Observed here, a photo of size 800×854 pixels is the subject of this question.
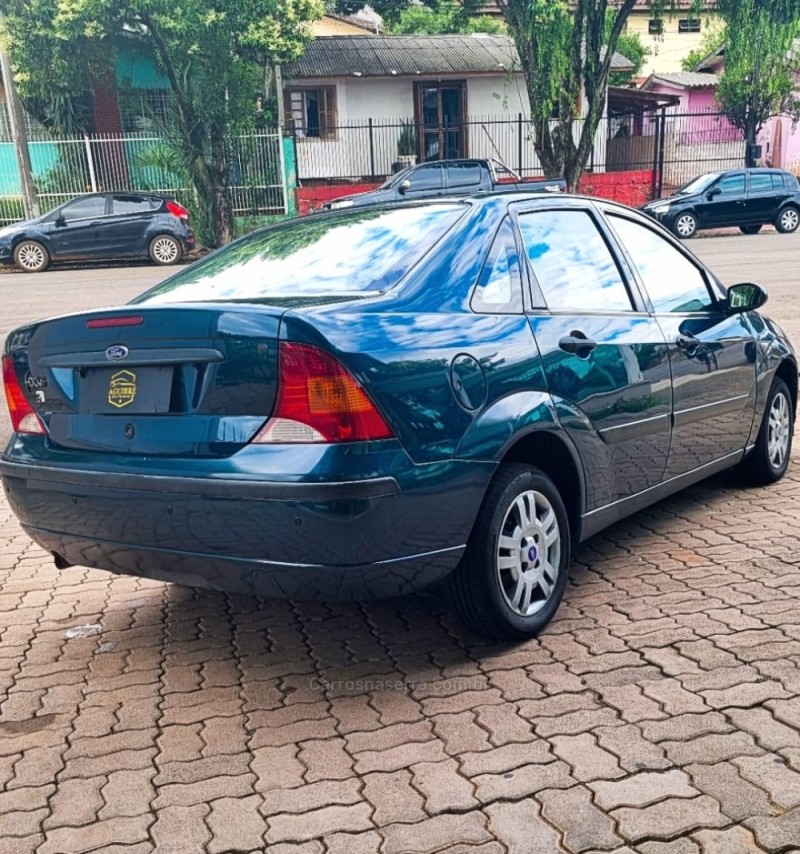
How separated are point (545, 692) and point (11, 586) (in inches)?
105

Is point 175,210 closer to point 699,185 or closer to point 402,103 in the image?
point 699,185

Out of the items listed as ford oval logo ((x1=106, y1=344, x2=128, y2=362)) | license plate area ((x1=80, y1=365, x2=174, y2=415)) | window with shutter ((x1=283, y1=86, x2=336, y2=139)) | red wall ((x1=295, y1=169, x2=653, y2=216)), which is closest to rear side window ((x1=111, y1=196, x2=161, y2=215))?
window with shutter ((x1=283, y1=86, x2=336, y2=139))

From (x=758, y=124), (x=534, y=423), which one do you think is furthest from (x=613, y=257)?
(x=758, y=124)

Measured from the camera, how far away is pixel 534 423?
3.54 meters

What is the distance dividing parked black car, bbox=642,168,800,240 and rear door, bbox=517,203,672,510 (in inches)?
790

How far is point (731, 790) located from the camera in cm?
267

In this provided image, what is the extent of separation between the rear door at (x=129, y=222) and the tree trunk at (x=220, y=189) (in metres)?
3.81

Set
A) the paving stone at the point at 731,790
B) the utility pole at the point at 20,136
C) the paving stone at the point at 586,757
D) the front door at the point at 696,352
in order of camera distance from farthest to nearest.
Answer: the utility pole at the point at 20,136 → the front door at the point at 696,352 → the paving stone at the point at 586,757 → the paving stone at the point at 731,790

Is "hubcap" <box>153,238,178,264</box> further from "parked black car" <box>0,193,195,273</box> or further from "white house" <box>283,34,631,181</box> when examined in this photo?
"white house" <box>283,34,631,181</box>

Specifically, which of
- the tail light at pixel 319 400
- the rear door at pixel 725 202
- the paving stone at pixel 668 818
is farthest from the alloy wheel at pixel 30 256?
the paving stone at pixel 668 818

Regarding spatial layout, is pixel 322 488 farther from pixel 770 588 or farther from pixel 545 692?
pixel 770 588

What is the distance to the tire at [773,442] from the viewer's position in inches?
211

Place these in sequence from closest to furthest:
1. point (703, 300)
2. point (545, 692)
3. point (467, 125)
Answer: point (545, 692)
point (703, 300)
point (467, 125)

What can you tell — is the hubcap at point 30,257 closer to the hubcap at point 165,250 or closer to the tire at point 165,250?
the tire at point 165,250
